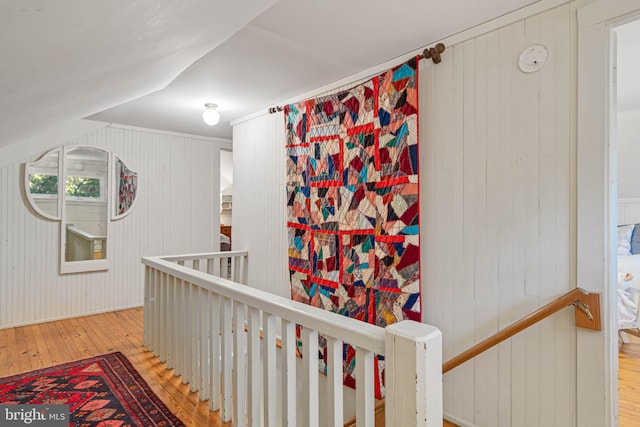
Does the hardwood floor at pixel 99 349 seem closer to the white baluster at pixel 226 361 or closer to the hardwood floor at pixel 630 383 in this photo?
the white baluster at pixel 226 361

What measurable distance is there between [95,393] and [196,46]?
2.13 metres

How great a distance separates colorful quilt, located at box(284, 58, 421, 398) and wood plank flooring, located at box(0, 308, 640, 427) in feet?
2.83

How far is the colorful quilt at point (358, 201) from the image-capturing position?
2.09 metres

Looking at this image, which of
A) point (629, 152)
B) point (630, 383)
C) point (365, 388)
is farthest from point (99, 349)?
point (629, 152)

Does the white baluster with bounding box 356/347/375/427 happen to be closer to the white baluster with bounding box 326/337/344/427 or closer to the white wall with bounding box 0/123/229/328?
the white baluster with bounding box 326/337/344/427

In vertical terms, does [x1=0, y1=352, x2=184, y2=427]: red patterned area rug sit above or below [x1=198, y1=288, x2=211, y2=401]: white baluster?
below

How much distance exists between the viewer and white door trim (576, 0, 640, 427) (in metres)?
1.50

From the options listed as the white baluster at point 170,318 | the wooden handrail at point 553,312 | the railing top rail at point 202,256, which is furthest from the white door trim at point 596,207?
the railing top rail at point 202,256

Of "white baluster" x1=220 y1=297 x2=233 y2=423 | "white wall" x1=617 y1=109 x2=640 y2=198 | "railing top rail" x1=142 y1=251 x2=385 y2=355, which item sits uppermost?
"white wall" x1=617 y1=109 x2=640 y2=198

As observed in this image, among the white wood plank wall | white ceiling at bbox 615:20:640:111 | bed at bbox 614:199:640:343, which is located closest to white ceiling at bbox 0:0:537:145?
white ceiling at bbox 615:20:640:111

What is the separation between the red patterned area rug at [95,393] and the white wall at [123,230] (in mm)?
1531

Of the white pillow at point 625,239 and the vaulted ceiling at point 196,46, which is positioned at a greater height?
the vaulted ceiling at point 196,46

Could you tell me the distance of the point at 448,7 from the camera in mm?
1712

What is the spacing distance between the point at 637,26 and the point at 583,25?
0.78m
